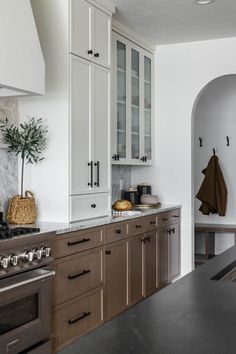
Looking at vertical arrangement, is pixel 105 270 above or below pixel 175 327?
below

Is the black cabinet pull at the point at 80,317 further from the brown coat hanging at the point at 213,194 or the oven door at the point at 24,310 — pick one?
the brown coat hanging at the point at 213,194

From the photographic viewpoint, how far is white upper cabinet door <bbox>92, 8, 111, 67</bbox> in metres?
4.02

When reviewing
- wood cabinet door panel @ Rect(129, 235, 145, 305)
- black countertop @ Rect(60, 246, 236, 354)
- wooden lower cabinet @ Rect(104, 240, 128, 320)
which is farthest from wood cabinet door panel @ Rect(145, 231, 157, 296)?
black countertop @ Rect(60, 246, 236, 354)

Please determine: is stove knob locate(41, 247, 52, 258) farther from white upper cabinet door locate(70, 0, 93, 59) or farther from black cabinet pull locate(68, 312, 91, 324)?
white upper cabinet door locate(70, 0, 93, 59)

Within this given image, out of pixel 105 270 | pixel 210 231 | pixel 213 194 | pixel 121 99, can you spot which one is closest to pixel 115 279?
pixel 105 270

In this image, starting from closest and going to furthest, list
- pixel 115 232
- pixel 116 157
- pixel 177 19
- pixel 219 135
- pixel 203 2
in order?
pixel 115 232, pixel 203 2, pixel 177 19, pixel 116 157, pixel 219 135

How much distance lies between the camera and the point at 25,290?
112 inches

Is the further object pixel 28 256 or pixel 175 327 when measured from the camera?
pixel 28 256

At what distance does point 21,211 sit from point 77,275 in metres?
0.59

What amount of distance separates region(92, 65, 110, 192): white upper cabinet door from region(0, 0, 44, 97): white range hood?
3.04 feet

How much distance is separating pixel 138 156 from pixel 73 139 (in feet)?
5.50

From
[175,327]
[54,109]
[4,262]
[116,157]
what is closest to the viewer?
[175,327]

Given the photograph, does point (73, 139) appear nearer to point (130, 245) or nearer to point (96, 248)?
point (96, 248)

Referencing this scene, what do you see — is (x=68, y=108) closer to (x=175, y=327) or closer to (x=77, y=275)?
(x=77, y=275)
